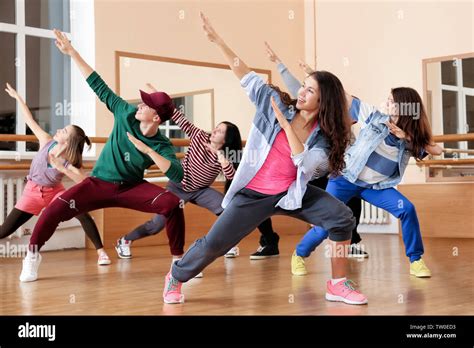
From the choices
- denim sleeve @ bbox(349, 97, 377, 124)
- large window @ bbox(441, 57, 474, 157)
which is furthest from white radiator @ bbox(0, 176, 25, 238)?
large window @ bbox(441, 57, 474, 157)

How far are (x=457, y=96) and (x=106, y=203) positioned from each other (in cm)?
421

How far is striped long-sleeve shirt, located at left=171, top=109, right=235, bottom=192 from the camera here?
14.0 ft

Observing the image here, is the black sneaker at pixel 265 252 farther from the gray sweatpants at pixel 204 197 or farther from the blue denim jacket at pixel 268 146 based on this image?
the blue denim jacket at pixel 268 146

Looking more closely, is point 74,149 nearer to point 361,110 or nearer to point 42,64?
point 361,110

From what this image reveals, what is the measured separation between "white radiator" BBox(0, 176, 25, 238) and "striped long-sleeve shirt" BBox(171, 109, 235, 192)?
1.68m

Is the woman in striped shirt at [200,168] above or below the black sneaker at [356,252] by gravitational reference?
above

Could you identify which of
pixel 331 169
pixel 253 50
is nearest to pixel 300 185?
pixel 331 169

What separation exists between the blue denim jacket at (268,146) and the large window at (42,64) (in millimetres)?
3405

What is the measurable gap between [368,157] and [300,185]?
3.66 ft

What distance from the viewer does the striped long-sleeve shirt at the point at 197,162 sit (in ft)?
14.0

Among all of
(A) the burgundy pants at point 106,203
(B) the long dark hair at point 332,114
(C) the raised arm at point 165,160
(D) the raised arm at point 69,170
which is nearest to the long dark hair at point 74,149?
(D) the raised arm at point 69,170

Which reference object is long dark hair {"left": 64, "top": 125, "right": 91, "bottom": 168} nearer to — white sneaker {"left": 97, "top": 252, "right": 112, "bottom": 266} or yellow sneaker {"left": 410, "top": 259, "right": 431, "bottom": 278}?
white sneaker {"left": 97, "top": 252, "right": 112, "bottom": 266}

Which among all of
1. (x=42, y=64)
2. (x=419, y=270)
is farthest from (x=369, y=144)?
(x=42, y=64)
